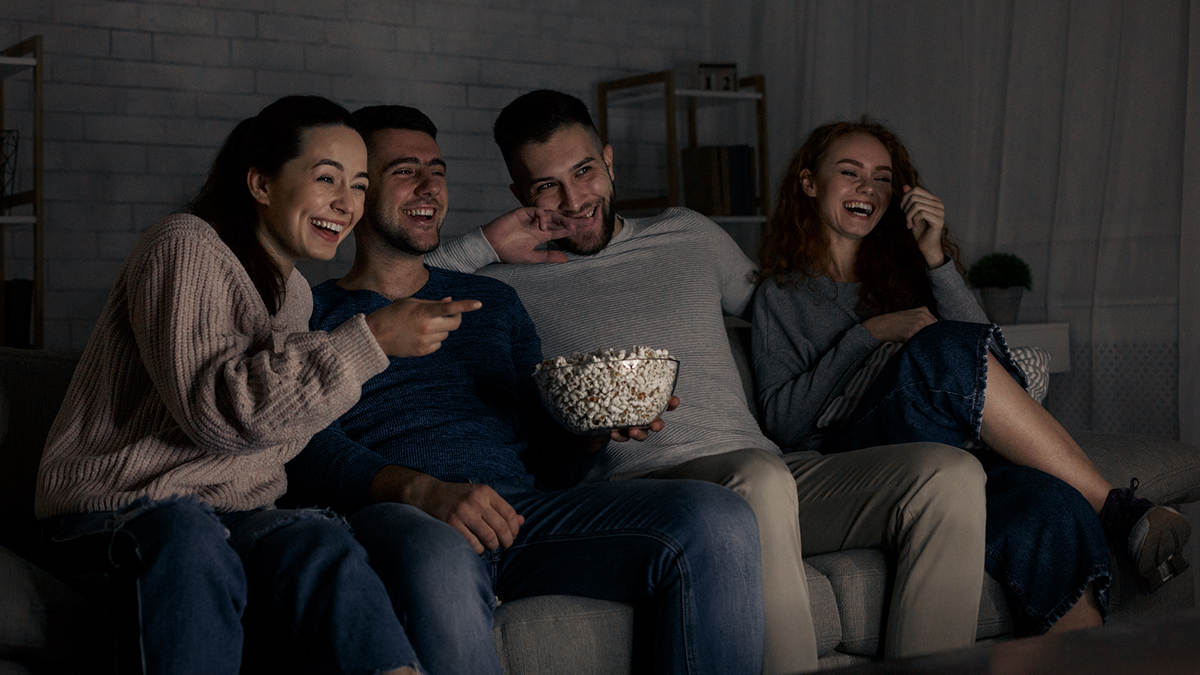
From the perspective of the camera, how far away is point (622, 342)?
207 cm

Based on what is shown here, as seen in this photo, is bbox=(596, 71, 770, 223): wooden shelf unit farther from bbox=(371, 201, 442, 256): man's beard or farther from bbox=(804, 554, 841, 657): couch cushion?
bbox=(804, 554, 841, 657): couch cushion

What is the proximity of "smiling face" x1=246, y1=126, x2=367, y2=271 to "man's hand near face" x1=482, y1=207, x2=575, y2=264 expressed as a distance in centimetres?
52

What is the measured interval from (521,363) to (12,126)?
2.56m

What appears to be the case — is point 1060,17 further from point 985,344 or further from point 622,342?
point 622,342

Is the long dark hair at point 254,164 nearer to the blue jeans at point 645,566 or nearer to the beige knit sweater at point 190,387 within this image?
the beige knit sweater at point 190,387

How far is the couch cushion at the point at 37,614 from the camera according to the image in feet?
4.33

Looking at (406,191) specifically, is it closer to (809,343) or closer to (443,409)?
(443,409)

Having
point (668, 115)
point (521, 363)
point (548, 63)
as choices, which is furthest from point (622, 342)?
point (548, 63)

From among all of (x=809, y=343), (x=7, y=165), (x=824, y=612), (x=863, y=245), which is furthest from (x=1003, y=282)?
(x=7, y=165)

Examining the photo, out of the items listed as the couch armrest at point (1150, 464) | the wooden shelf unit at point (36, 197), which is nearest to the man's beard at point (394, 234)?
the couch armrest at point (1150, 464)

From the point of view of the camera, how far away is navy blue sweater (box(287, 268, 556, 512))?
1656 mm

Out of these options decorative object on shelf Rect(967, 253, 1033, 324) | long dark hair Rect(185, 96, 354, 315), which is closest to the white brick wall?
decorative object on shelf Rect(967, 253, 1033, 324)

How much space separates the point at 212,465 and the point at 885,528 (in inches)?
40.9

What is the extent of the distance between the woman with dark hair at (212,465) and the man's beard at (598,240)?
2.35 feet
